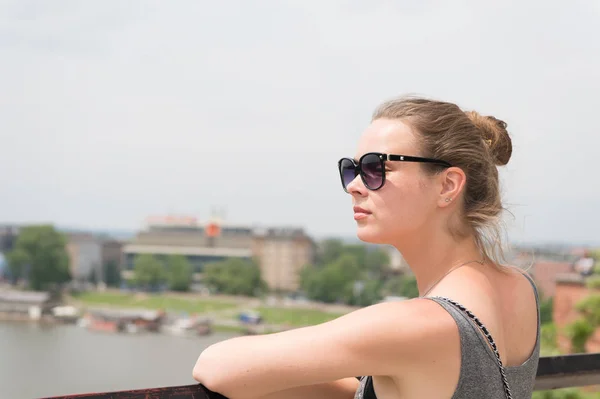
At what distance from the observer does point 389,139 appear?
2.35ft

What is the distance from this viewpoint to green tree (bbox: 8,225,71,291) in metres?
40.0

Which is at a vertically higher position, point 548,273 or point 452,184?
point 452,184

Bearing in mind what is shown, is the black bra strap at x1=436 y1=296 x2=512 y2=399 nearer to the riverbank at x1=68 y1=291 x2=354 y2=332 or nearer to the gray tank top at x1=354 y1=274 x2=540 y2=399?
the gray tank top at x1=354 y1=274 x2=540 y2=399

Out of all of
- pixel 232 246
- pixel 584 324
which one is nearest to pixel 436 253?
pixel 584 324

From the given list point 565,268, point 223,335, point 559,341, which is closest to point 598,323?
point 559,341

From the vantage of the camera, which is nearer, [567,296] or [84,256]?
[567,296]

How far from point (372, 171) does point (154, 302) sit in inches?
1570

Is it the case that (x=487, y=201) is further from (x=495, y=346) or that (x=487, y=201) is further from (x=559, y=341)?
(x=559, y=341)

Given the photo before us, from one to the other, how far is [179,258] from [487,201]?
42214 millimetres

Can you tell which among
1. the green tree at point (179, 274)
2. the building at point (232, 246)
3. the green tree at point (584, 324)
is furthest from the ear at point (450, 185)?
the building at point (232, 246)

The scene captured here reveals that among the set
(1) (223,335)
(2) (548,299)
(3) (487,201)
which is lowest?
(1) (223,335)

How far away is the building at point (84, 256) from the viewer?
42906mm

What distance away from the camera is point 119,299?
41.0m

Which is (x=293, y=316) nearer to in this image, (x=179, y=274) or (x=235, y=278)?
(x=235, y=278)
